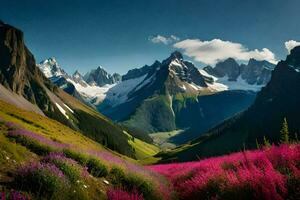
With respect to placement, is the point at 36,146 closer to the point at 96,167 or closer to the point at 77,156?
the point at 77,156

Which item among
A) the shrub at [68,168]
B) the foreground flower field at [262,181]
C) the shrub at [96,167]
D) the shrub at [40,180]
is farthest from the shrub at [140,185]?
the shrub at [40,180]

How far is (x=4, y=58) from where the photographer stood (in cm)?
18125

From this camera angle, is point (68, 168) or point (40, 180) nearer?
point (40, 180)

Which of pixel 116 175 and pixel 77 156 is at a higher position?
pixel 77 156

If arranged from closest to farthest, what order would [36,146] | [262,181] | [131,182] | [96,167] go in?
1. [262,181]
2. [96,167]
3. [131,182]
4. [36,146]

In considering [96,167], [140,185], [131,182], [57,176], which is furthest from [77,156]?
[57,176]

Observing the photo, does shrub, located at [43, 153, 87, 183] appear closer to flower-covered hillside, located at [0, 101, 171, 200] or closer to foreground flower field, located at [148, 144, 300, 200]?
flower-covered hillside, located at [0, 101, 171, 200]

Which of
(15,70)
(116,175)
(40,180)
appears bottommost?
(116,175)

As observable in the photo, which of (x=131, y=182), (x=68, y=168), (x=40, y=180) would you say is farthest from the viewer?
(x=131, y=182)

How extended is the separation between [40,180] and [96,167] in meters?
7.74

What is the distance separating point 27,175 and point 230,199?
6548 mm

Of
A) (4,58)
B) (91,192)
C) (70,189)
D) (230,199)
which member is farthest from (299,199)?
(4,58)

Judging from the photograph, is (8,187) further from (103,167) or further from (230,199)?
(103,167)

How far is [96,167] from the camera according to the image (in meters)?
19.0
